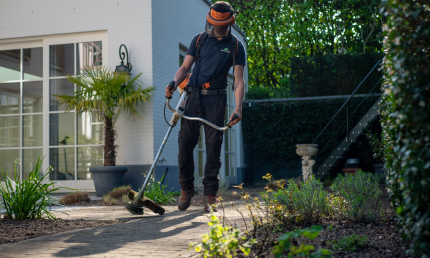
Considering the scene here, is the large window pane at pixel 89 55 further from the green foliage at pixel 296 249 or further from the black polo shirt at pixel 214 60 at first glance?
the green foliage at pixel 296 249

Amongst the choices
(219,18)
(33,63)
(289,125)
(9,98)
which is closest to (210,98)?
(219,18)

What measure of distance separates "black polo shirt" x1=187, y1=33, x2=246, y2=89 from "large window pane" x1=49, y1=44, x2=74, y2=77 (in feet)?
14.1

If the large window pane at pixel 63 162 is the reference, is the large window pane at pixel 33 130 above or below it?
above

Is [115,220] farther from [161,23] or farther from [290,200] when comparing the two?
[161,23]

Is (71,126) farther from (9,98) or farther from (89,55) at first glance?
(9,98)

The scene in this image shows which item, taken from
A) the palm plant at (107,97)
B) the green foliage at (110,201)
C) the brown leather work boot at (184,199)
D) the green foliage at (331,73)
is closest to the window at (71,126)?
the palm plant at (107,97)

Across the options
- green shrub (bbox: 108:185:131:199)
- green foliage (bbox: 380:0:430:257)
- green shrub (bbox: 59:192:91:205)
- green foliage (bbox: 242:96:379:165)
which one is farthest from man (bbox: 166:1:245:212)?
green foliage (bbox: 242:96:379:165)

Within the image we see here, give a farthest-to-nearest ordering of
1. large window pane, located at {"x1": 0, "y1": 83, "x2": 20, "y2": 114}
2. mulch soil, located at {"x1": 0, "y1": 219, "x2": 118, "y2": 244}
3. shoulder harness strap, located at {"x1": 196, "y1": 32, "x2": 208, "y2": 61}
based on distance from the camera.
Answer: large window pane, located at {"x1": 0, "y1": 83, "x2": 20, "y2": 114} → shoulder harness strap, located at {"x1": 196, "y1": 32, "x2": 208, "y2": 61} → mulch soil, located at {"x1": 0, "y1": 219, "x2": 118, "y2": 244}

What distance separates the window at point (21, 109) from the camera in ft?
25.8

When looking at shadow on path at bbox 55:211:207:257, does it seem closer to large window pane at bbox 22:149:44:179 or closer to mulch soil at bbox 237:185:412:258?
mulch soil at bbox 237:185:412:258

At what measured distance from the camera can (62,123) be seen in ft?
25.3

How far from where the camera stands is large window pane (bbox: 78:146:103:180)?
749 cm

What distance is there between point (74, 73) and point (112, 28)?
42.2 inches

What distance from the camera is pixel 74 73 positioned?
25.6 ft
